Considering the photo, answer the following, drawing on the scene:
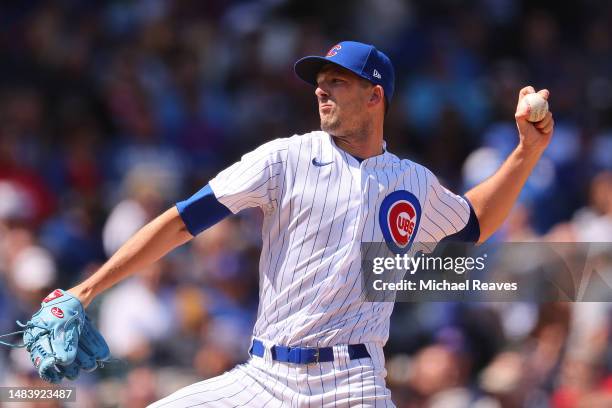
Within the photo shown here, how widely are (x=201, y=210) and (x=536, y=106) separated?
1322 mm

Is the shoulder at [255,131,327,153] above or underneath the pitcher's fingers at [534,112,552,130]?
underneath

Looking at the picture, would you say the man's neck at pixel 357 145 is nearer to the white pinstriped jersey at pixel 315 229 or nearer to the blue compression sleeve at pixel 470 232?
the white pinstriped jersey at pixel 315 229

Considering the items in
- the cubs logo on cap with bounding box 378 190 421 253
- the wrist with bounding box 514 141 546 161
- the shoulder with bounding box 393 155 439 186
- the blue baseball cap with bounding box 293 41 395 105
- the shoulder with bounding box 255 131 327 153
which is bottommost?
the cubs logo on cap with bounding box 378 190 421 253

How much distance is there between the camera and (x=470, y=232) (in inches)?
175

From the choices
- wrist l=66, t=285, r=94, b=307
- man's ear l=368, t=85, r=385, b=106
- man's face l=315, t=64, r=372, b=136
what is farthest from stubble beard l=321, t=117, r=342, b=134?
wrist l=66, t=285, r=94, b=307

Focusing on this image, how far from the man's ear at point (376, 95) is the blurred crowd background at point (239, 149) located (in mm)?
2601

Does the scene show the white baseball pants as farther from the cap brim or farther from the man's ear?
the cap brim

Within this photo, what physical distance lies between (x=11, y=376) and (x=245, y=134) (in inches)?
130

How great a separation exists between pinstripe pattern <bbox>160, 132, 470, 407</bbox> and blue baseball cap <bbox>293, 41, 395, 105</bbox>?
302 millimetres

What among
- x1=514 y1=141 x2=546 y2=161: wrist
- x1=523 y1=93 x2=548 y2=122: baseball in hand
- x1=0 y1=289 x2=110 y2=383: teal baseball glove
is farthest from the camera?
x1=514 y1=141 x2=546 y2=161: wrist

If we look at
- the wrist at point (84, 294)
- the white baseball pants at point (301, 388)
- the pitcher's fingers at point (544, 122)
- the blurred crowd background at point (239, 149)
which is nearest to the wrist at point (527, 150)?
the pitcher's fingers at point (544, 122)

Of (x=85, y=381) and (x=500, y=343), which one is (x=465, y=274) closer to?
(x=500, y=343)

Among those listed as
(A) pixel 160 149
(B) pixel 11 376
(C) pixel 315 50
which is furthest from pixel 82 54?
(B) pixel 11 376

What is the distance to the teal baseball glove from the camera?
3.80 metres
